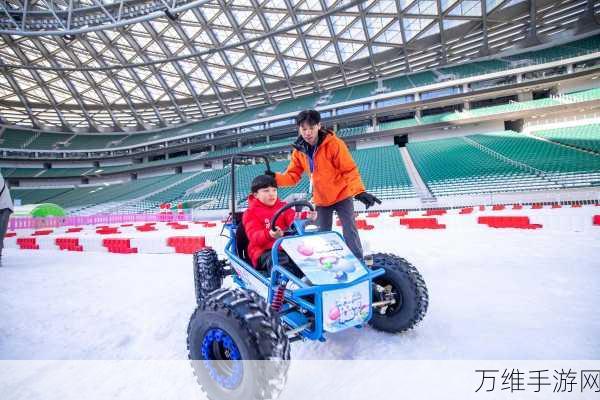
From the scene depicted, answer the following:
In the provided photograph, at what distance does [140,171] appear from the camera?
3994cm

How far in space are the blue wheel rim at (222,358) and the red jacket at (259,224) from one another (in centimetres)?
77

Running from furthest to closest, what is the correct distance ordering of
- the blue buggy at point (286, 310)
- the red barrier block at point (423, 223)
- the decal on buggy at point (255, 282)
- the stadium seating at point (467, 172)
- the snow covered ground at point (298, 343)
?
1. the stadium seating at point (467, 172)
2. the red barrier block at point (423, 223)
3. the decal on buggy at point (255, 282)
4. the snow covered ground at point (298, 343)
5. the blue buggy at point (286, 310)

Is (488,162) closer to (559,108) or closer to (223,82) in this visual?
(559,108)

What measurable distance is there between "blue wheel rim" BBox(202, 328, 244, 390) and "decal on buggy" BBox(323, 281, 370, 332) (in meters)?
0.49

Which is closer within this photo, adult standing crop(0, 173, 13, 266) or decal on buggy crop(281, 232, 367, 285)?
decal on buggy crop(281, 232, 367, 285)

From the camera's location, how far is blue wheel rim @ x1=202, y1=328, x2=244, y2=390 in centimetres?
142

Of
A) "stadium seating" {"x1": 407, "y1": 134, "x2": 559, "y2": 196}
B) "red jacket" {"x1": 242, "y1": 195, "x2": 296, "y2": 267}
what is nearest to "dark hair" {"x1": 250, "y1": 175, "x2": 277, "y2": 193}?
"red jacket" {"x1": 242, "y1": 195, "x2": 296, "y2": 267}

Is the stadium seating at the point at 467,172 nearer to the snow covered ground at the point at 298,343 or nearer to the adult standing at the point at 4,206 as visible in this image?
the snow covered ground at the point at 298,343

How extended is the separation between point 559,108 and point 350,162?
26.6 metres

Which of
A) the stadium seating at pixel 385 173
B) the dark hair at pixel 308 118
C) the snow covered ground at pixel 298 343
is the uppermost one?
the stadium seating at pixel 385 173

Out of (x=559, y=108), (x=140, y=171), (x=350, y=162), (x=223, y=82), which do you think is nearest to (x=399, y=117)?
(x=559, y=108)

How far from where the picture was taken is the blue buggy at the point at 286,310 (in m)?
1.35

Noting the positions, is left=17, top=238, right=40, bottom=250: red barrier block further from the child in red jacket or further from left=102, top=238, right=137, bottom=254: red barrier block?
the child in red jacket

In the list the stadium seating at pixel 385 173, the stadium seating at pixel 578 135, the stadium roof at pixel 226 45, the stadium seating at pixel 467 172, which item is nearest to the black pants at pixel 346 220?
the stadium seating at pixel 385 173
